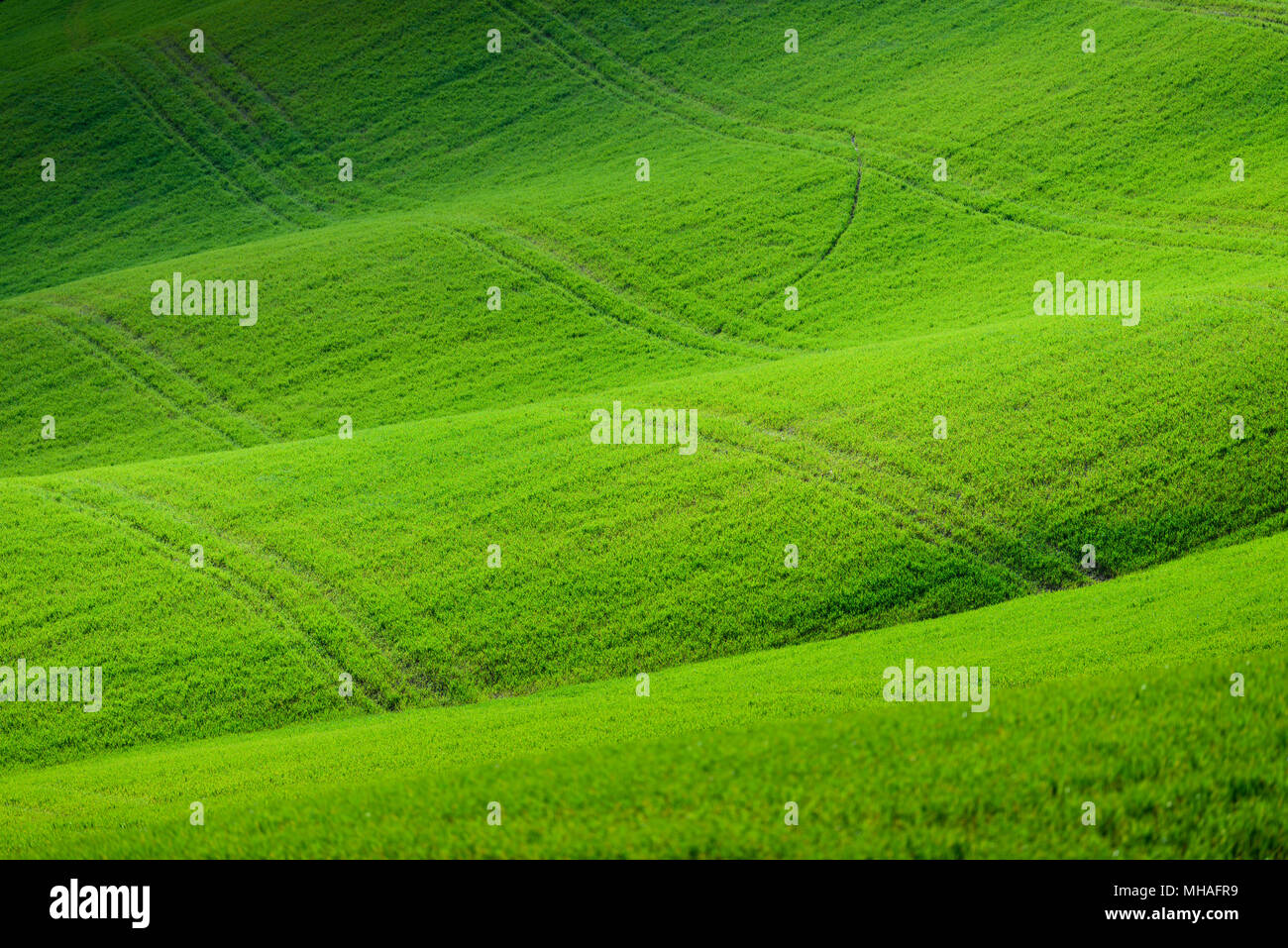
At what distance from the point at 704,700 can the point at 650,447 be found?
16.0 metres

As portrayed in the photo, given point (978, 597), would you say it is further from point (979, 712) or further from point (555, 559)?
point (979, 712)

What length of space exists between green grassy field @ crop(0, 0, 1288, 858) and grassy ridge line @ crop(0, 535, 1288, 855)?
0.22 meters

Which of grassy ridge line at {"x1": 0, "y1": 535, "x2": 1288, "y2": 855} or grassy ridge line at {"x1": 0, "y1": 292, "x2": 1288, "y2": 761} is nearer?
grassy ridge line at {"x1": 0, "y1": 535, "x2": 1288, "y2": 855}

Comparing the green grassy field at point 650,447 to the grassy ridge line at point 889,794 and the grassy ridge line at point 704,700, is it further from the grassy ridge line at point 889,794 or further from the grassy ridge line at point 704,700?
the grassy ridge line at point 704,700

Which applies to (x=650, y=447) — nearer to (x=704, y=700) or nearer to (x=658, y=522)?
(x=658, y=522)

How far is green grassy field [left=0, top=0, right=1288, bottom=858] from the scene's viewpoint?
552 inches

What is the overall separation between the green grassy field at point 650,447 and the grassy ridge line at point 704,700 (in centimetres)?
22

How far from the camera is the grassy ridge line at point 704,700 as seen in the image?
22.9 m

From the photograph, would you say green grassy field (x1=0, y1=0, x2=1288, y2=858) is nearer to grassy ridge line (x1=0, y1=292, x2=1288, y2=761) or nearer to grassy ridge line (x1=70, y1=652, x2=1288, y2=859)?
grassy ridge line (x1=70, y1=652, x2=1288, y2=859)

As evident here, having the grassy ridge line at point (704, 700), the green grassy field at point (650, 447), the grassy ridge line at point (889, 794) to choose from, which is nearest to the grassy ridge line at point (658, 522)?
the green grassy field at point (650, 447)

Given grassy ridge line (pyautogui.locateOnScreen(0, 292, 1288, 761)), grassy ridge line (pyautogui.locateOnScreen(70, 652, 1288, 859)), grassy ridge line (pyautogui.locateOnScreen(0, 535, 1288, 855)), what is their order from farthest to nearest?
1. grassy ridge line (pyautogui.locateOnScreen(0, 292, 1288, 761))
2. grassy ridge line (pyautogui.locateOnScreen(0, 535, 1288, 855))
3. grassy ridge line (pyautogui.locateOnScreen(70, 652, 1288, 859))

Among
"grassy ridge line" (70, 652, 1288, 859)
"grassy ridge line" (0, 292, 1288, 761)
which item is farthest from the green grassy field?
"grassy ridge line" (0, 292, 1288, 761)

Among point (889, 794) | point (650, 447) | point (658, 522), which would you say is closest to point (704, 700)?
point (658, 522)

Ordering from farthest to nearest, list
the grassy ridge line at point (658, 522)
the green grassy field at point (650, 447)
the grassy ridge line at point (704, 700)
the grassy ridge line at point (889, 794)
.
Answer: the grassy ridge line at point (658, 522), the grassy ridge line at point (704, 700), the green grassy field at point (650, 447), the grassy ridge line at point (889, 794)
